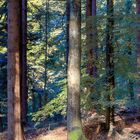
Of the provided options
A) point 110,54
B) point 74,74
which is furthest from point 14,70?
point 74,74

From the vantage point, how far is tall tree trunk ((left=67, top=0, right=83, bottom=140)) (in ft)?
29.8

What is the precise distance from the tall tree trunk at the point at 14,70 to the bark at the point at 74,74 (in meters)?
3.74

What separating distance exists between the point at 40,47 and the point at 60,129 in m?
14.5

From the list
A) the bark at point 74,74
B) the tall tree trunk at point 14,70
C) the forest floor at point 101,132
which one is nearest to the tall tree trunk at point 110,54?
the forest floor at point 101,132

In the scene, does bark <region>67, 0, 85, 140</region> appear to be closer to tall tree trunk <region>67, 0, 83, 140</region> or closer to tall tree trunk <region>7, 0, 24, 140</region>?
tall tree trunk <region>67, 0, 83, 140</region>

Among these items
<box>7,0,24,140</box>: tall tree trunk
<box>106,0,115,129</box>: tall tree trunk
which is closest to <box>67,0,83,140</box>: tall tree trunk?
<box>106,0,115,129</box>: tall tree trunk

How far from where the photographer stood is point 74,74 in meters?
9.09

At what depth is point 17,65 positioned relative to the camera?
489 inches

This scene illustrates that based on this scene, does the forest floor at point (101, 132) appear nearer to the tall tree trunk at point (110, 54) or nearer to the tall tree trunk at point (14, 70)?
the tall tree trunk at point (110, 54)

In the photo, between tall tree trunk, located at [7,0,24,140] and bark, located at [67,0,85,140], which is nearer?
bark, located at [67,0,85,140]

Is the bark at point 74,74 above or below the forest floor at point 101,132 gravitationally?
above

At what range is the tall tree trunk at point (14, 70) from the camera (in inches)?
485

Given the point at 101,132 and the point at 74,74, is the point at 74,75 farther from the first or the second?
the point at 101,132

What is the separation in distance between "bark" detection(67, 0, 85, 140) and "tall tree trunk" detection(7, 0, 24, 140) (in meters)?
3.74
